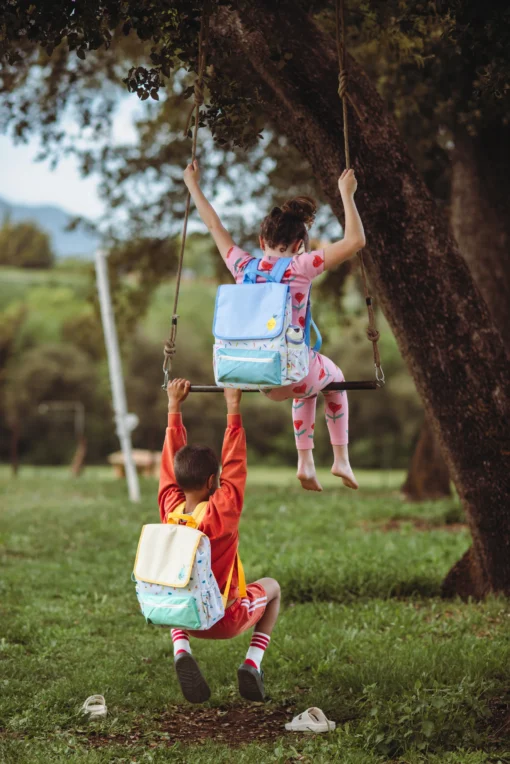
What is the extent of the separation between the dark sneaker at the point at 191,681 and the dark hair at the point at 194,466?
833 millimetres

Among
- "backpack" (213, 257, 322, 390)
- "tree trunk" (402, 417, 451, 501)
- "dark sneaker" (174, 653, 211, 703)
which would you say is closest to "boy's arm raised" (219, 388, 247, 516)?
"backpack" (213, 257, 322, 390)

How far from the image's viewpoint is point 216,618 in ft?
13.3

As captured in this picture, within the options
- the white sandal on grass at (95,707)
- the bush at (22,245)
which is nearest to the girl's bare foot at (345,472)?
the white sandal on grass at (95,707)

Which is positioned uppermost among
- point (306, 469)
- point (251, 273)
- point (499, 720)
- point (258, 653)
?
point (251, 273)

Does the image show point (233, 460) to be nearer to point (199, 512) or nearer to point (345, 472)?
point (199, 512)

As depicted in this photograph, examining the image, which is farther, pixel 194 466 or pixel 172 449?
pixel 172 449

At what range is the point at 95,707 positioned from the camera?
4.70 m

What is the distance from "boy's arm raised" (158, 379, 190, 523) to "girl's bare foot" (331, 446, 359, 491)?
0.93 metres

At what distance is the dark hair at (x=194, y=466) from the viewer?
4145 millimetres

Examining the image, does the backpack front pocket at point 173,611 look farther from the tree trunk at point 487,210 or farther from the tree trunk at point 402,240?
the tree trunk at point 487,210

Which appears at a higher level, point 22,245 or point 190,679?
point 22,245

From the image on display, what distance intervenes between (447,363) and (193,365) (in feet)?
93.4

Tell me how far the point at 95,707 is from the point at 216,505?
55.0 inches

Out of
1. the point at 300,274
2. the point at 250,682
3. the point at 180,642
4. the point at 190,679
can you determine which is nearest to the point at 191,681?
the point at 190,679
